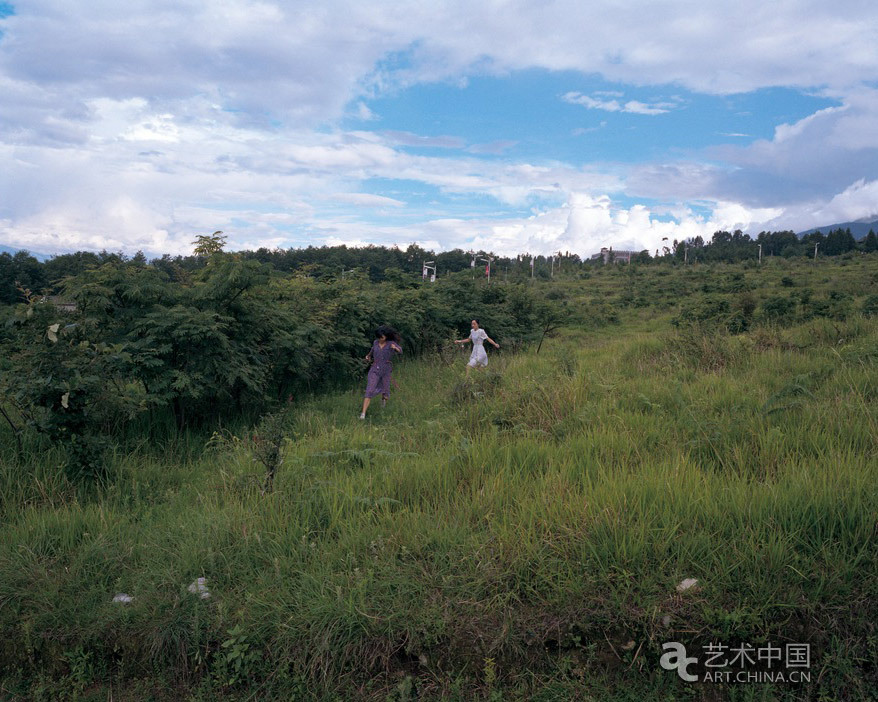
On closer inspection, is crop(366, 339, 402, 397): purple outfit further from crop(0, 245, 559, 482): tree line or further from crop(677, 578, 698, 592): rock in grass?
crop(677, 578, 698, 592): rock in grass

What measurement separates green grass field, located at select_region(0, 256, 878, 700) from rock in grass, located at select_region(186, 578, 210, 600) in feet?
0.13

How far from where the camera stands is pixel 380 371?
9.49 meters

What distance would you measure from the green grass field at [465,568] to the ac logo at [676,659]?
0.05m

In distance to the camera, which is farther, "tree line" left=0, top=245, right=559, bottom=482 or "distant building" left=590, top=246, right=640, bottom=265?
"distant building" left=590, top=246, right=640, bottom=265

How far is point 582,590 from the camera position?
2957 millimetres

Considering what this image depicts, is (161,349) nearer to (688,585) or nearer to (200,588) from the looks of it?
(200,588)

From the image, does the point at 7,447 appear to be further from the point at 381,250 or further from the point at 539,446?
the point at 381,250

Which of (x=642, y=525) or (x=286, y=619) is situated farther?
(x=642, y=525)

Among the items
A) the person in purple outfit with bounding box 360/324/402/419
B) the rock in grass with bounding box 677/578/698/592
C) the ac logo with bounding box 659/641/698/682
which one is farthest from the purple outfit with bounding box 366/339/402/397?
the ac logo with bounding box 659/641/698/682

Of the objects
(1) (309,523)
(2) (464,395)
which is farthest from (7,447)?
(2) (464,395)

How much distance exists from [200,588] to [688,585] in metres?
2.85

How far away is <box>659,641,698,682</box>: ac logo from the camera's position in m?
2.76

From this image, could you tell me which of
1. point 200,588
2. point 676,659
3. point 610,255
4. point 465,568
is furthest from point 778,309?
point 610,255

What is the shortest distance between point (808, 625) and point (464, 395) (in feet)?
16.6
